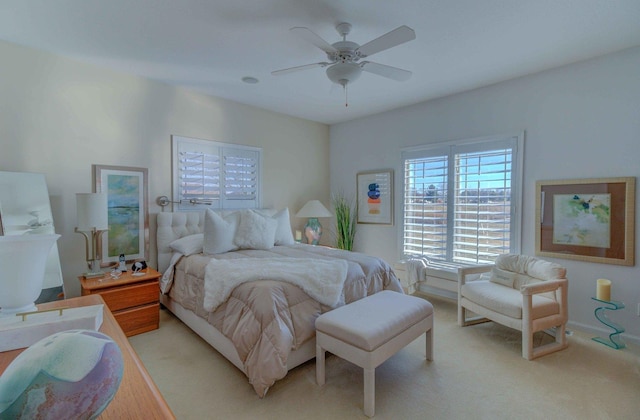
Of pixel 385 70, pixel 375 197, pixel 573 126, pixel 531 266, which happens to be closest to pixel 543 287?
pixel 531 266

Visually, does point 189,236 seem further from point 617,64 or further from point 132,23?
point 617,64

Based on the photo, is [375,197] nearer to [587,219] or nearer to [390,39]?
[587,219]

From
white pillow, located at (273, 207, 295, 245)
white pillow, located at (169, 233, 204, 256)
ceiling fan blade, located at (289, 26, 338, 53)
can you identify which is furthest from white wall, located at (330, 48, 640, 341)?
white pillow, located at (169, 233, 204, 256)

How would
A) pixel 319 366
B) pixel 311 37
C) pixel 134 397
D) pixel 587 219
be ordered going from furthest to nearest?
pixel 587 219, pixel 319 366, pixel 311 37, pixel 134 397

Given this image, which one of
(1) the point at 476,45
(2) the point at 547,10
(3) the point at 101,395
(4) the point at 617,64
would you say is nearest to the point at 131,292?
(3) the point at 101,395

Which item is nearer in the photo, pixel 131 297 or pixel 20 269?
pixel 20 269

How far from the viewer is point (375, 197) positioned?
4758 millimetres

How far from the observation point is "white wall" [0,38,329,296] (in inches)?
104

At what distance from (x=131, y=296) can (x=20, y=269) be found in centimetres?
190

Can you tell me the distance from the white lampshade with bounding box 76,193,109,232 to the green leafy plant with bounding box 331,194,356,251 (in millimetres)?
3347

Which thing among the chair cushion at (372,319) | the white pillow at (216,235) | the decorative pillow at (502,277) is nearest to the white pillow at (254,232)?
the white pillow at (216,235)

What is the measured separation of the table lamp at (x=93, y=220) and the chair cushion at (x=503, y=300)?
3656 mm

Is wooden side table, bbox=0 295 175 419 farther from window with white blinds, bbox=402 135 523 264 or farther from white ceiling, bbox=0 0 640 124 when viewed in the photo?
window with white blinds, bbox=402 135 523 264

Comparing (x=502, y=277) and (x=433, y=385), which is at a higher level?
(x=502, y=277)
